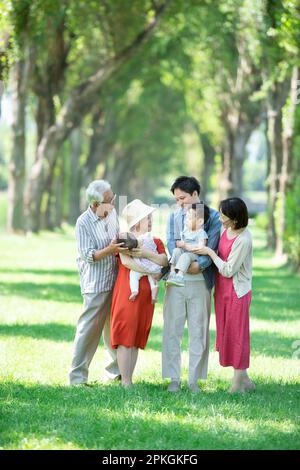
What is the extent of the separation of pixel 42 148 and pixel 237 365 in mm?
26333

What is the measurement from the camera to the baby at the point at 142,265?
8836 mm

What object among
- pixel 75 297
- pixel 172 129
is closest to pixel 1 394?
pixel 75 297

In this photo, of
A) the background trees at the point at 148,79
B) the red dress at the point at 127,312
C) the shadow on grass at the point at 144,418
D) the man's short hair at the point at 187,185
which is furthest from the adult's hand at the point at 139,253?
the background trees at the point at 148,79

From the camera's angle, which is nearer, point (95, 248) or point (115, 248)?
point (115, 248)

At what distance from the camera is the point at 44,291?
18.4 m

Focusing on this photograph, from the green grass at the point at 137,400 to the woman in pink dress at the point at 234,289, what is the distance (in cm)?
36

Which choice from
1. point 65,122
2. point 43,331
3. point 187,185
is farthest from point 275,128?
point 187,185

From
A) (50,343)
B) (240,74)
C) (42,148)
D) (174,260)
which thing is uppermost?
(240,74)

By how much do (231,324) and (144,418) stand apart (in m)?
1.79

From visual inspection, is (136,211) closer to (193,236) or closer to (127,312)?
(193,236)

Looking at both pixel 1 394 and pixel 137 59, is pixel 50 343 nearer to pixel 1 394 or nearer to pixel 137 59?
pixel 1 394

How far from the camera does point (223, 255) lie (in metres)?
9.12

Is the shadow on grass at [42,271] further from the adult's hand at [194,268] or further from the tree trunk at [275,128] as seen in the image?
the adult's hand at [194,268]

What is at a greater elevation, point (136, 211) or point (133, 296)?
point (136, 211)
